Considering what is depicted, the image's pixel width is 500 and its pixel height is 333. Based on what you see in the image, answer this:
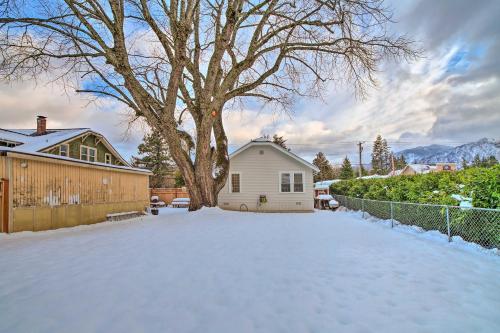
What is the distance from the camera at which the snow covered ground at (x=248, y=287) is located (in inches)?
100

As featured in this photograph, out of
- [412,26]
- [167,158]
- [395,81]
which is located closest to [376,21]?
[412,26]

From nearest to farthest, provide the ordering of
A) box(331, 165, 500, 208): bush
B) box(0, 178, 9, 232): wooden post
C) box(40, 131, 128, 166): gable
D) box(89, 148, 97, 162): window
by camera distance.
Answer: box(331, 165, 500, 208): bush
box(0, 178, 9, 232): wooden post
box(40, 131, 128, 166): gable
box(89, 148, 97, 162): window

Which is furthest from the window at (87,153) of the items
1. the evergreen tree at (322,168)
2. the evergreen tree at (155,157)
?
the evergreen tree at (322,168)

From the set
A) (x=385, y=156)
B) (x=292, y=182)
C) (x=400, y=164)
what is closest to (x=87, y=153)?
(x=292, y=182)

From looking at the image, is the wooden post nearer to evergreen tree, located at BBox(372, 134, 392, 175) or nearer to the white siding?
the white siding

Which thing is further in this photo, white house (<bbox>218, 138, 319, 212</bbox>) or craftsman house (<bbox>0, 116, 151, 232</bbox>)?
white house (<bbox>218, 138, 319, 212</bbox>)

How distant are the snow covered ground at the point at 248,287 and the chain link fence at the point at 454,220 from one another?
54cm

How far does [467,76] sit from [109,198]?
16.7 m

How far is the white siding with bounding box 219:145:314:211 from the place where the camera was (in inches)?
650

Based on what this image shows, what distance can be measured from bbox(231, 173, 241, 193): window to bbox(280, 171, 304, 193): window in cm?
264

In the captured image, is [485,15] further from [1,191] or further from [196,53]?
[1,191]

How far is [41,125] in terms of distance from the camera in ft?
53.1

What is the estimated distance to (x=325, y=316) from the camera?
8.79 ft

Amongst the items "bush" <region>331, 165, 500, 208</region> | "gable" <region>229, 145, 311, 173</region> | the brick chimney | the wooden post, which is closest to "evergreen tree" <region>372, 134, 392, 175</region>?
"gable" <region>229, 145, 311, 173</region>
